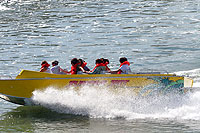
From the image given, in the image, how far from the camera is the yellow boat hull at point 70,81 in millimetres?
14578

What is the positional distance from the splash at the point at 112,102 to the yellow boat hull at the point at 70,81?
20cm

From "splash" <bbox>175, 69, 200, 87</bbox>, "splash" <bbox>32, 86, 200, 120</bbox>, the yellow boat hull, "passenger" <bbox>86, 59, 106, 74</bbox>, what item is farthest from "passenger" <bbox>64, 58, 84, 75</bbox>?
"splash" <bbox>175, 69, 200, 87</bbox>

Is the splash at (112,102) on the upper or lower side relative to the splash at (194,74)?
lower

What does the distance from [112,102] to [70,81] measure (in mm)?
1689

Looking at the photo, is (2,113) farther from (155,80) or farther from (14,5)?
(14,5)

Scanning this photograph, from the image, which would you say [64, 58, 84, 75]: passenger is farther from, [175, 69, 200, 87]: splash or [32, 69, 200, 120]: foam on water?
[175, 69, 200, 87]: splash

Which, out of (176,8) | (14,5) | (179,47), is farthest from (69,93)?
(14,5)

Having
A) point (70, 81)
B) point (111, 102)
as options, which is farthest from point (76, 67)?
point (111, 102)

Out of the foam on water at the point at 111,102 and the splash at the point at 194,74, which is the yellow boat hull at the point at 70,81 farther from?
the splash at the point at 194,74

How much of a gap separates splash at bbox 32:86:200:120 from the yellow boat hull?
0.67 feet

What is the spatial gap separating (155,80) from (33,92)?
4.36m

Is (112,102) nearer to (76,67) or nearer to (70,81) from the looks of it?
(70,81)

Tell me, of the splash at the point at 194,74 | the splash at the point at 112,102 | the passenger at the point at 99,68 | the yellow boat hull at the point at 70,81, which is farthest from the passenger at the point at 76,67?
the splash at the point at 194,74

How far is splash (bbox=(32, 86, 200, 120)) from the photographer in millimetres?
14711
